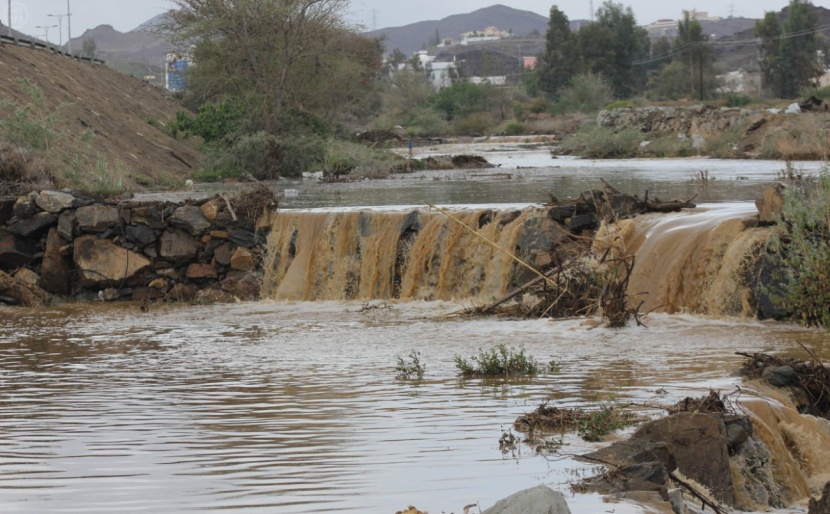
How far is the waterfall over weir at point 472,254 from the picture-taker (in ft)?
43.7

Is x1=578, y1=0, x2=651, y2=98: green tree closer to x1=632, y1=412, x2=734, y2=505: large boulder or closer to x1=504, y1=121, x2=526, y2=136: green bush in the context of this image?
x1=504, y1=121, x2=526, y2=136: green bush

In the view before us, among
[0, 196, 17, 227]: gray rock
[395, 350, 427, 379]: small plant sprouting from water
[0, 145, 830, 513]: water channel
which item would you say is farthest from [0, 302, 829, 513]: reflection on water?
[0, 196, 17, 227]: gray rock

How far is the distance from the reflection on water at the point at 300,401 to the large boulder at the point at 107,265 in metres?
2.12

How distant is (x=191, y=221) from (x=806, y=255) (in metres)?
8.92

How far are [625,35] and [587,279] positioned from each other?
3448 inches

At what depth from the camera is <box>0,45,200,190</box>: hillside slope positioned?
29.1 metres

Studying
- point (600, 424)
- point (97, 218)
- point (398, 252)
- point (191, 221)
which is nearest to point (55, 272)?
point (97, 218)

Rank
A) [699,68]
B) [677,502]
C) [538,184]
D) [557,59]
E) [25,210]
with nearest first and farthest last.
A: [677,502] < [25,210] < [538,184] < [699,68] < [557,59]

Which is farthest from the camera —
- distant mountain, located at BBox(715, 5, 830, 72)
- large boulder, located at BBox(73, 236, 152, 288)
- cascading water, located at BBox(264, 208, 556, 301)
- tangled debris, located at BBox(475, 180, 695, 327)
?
distant mountain, located at BBox(715, 5, 830, 72)

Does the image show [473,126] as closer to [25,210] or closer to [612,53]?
[612,53]

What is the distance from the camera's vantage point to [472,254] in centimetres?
1582

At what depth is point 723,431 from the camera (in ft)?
20.1

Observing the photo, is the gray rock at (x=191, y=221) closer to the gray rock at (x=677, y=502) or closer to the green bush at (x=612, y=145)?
the gray rock at (x=677, y=502)

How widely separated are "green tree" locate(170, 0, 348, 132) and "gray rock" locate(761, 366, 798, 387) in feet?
89.0
